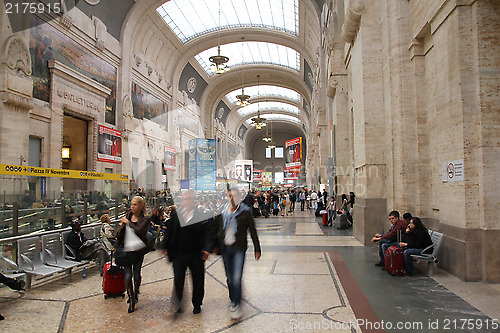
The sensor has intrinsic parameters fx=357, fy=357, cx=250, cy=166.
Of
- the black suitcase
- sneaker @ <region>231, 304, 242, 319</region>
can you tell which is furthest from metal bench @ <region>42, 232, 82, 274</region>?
the black suitcase

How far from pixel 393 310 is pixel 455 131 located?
2.73m

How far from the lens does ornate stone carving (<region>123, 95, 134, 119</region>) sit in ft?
69.3

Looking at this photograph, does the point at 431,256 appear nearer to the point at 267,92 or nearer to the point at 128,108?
the point at 128,108

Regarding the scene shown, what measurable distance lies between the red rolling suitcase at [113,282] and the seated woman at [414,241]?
3924 mm

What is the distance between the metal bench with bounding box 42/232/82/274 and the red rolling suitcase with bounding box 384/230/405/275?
15.1ft

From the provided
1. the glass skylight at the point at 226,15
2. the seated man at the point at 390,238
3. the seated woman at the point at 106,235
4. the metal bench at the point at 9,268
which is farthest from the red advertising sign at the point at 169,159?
the seated man at the point at 390,238

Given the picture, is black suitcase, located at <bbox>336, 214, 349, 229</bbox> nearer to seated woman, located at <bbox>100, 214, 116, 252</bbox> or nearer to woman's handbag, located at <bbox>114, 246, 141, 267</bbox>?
seated woman, located at <bbox>100, 214, 116, 252</bbox>

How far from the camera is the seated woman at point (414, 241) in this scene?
520cm

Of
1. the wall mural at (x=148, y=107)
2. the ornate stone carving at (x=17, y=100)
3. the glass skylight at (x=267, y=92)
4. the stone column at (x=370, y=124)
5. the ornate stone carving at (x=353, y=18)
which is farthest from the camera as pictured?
the glass skylight at (x=267, y=92)

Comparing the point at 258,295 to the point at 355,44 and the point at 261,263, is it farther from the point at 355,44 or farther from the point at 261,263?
the point at 355,44

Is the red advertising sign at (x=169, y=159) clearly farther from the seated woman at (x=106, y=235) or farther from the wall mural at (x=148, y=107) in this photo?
the seated woman at (x=106, y=235)

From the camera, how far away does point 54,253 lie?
5387 millimetres

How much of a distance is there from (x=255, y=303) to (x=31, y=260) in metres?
3.26

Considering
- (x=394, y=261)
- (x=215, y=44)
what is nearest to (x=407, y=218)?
(x=394, y=261)
